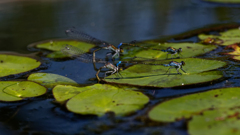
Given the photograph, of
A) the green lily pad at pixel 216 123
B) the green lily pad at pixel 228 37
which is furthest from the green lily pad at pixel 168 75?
the green lily pad at pixel 228 37

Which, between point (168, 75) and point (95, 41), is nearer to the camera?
point (168, 75)

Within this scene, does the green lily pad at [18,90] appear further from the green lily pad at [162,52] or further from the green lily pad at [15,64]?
the green lily pad at [162,52]

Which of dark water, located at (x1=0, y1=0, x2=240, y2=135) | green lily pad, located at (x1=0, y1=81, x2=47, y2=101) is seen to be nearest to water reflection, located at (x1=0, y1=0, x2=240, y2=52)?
dark water, located at (x1=0, y1=0, x2=240, y2=135)

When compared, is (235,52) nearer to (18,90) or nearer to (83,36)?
(83,36)

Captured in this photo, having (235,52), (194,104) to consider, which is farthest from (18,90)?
(235,52)

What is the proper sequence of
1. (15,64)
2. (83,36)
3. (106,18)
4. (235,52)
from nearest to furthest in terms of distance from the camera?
(235,52), (15,64), (83,36), (106,18)

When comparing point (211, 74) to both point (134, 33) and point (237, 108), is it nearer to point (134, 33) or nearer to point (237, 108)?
point (237, 108)
